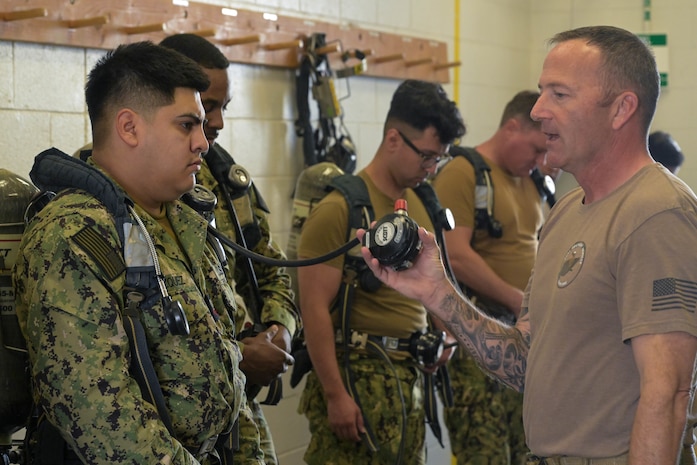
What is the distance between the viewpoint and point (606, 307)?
1892 mm

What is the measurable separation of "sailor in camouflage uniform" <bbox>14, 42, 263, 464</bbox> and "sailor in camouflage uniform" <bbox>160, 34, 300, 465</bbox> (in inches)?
12.8

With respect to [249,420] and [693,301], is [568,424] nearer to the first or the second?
[693,301]

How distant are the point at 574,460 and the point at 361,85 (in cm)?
300

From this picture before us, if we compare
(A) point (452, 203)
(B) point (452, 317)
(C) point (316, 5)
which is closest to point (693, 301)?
(B) point (452, 317)

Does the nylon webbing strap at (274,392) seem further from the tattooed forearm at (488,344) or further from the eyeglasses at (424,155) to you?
the eyeglasses at (424,155)

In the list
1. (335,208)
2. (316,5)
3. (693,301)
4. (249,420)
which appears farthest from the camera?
(316,5)

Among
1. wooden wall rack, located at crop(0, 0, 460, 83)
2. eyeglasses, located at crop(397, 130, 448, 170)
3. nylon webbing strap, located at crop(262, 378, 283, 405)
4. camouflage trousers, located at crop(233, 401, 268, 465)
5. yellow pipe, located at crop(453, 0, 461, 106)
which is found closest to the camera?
camouflage trousers, located at crop(233, 401, 268, 465)

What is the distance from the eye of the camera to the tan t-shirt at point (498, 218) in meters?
3.84

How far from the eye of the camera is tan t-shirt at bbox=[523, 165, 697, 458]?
5.83 ft

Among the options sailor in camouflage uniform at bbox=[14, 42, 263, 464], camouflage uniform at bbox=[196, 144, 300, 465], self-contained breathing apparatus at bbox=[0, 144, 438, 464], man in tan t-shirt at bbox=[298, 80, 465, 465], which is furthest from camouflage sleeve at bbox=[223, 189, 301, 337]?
self-contained breathing apparatus at bbox=[0, 144, 438, 464]

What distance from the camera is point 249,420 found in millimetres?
2490

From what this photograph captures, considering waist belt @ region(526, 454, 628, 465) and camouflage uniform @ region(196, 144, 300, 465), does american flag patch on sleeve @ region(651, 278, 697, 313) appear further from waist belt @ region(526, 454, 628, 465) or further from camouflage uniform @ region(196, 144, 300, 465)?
camouflage uniform @ region(196, 144, 300, 465)

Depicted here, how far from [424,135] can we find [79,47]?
1.24 metres

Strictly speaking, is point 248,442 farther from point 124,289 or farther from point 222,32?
point 222,32
